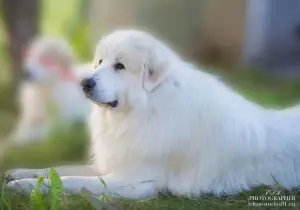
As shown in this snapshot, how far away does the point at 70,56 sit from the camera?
2609 mm

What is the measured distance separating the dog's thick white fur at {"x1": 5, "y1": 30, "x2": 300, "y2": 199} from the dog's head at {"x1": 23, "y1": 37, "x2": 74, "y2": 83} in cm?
35

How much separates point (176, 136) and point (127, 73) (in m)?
0.33

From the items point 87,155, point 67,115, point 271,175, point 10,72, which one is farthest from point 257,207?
point 10,72

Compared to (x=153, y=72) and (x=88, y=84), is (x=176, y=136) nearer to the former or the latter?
(x=153, y=72)

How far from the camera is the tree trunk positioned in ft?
8.48

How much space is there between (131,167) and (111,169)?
99mm

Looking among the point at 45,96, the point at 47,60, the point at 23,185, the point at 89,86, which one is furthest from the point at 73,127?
the point at 89,86

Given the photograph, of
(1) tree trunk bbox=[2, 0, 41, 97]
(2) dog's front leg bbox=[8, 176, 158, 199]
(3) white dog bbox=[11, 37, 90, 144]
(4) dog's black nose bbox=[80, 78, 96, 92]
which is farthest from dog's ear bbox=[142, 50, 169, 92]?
(1) tree trunk bbox=[2, 0, 41, 97]

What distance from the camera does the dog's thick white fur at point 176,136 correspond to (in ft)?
7.23

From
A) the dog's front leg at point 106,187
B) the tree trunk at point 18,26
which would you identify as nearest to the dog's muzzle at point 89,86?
the dog's front leg at point 106,187

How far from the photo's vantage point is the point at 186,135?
225cm

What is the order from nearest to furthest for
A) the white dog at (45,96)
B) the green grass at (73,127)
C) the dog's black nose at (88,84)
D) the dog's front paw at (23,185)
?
the dog's black nose at (88,84) → the dog's front paw at (23,185) → the green grass at (73,127) → the white dog at (45,96)

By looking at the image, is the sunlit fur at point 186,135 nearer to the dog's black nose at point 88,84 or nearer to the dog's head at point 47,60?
the dog's black nose at point 88,84

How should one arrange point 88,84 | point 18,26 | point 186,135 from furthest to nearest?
point 18,26 → point 186,135 → point 88,84
